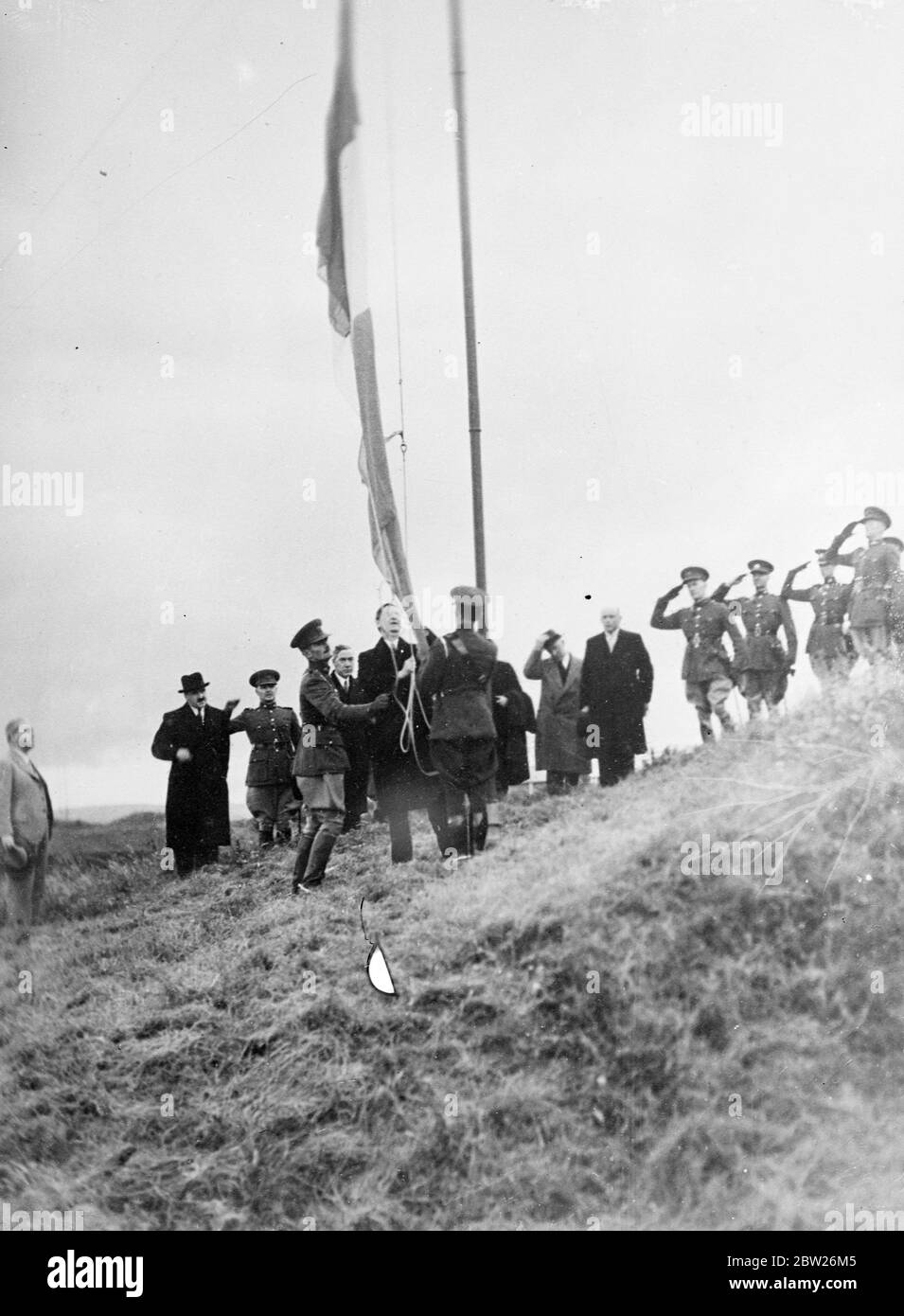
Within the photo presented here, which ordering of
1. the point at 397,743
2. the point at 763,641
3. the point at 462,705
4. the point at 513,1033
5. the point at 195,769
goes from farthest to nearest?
the point at 763,641
the point at 195,769
the point at 397,743
the point at 462,705
the point at 513,1033

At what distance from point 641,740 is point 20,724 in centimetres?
358

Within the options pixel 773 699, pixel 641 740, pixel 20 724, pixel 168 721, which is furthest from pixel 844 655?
pixel 20 724

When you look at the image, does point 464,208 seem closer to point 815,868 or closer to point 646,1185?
point 815,868

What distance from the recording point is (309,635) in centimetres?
691

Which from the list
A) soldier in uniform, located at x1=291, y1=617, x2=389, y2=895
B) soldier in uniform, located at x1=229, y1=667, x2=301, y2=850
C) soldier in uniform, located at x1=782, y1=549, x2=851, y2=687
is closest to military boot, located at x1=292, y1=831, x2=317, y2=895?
soldier in uniform, located at x1=291, y1=617, x2=389, y2=895

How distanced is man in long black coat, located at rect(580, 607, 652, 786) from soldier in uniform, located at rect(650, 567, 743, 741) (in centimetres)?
22

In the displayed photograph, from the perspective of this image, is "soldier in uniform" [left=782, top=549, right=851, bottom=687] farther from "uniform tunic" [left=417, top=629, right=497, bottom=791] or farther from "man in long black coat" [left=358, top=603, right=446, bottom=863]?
"man in long black coat" [left=358, top=603, right=446, bottom=863]

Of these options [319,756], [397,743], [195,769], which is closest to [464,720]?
[397,743]

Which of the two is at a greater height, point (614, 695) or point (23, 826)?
point (614, 695)

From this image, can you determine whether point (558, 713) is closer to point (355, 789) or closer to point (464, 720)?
point (464, 720)

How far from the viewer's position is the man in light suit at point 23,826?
6871mm

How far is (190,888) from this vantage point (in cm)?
681

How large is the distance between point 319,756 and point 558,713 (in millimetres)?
1412

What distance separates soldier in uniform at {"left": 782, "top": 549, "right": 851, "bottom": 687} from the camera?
23.5ft
